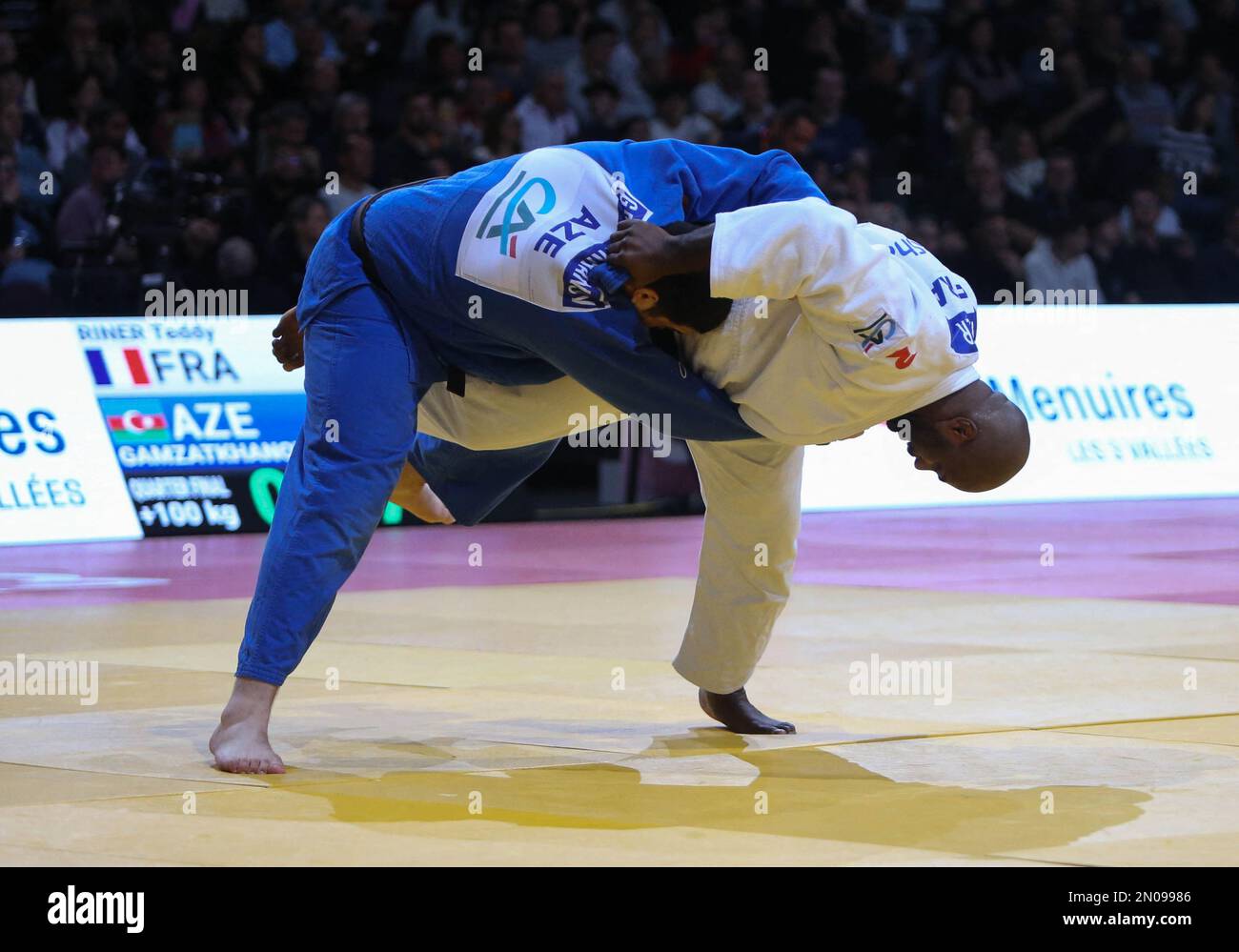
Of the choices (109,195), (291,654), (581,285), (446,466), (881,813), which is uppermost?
(109,195)

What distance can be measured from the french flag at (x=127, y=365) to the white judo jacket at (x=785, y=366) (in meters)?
5.69

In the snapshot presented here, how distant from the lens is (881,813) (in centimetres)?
336

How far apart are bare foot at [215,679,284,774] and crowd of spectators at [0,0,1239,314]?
6398mm

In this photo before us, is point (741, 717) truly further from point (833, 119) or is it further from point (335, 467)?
point (833, 119)

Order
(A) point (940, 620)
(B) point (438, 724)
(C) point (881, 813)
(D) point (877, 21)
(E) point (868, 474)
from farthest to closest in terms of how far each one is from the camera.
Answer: (D) point (877, 21) < (E) point (868, 474) < (A) point (940, 620) < (B) point (438, 724) < (C) point (881, 813)

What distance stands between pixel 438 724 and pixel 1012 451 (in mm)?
1562

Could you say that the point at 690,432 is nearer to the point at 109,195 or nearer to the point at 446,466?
the point at 446,466

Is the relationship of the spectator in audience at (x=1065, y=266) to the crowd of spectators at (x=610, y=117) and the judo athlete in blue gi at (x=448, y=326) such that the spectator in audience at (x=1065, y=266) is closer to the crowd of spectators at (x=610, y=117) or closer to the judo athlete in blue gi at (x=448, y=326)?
the crowd of spectators at (x=610, y=117)

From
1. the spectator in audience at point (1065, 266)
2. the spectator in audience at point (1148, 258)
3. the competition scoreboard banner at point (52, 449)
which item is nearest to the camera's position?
the competition scoreboard banner at point (52, 449)

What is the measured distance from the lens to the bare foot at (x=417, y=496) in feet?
14.6

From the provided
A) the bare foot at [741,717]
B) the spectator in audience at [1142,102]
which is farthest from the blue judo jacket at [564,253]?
the spectator in audience at [1142,102]

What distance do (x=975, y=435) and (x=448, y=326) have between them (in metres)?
1.12

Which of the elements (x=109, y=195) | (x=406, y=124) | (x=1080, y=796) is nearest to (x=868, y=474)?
(x=406, y=124)

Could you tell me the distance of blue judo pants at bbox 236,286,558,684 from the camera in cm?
374
